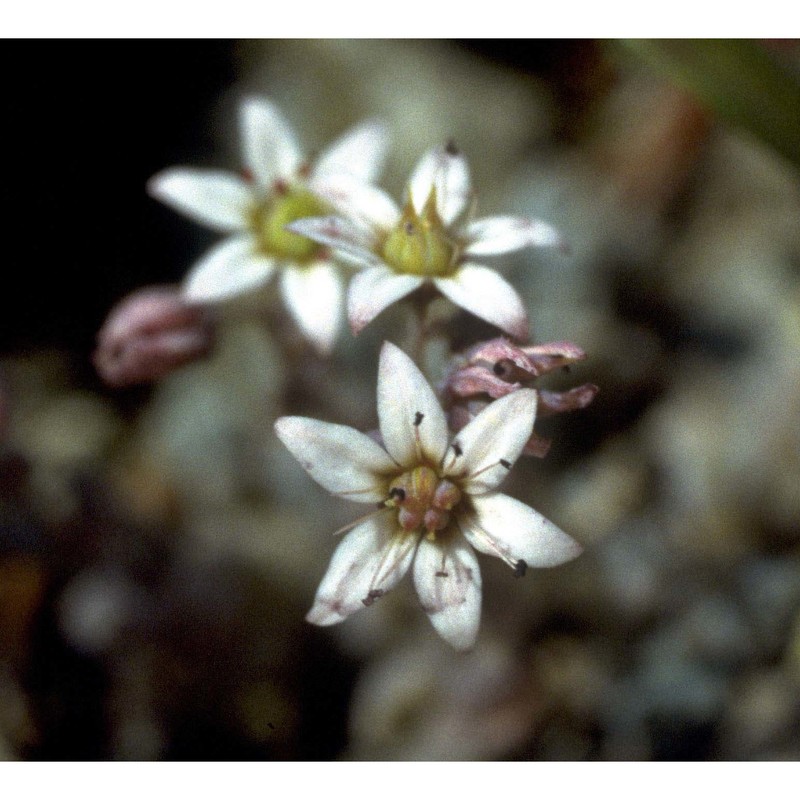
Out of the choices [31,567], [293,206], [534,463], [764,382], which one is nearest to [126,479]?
[31,567]

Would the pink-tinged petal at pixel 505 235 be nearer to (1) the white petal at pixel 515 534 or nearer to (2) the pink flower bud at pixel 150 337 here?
(1) the white petal at pixel 515 534

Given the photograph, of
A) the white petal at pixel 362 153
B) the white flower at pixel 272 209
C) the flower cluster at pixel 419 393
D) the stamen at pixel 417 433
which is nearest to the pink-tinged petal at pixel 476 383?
the flower cluster at pixel 419 393

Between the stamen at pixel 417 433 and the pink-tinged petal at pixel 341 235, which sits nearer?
the stamen at pixel 417 433

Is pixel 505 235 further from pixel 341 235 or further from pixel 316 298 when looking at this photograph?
pixel 316 298

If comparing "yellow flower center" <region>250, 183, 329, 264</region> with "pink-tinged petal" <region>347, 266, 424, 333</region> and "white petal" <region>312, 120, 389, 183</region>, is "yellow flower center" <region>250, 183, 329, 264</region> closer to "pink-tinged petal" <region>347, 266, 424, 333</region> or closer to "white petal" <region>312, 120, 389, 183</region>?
"white petal" <region>312, 120, 389, 183</region>

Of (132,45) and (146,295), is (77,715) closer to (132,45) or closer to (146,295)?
(146,295)

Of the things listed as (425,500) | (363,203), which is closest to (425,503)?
Result: (425,500)

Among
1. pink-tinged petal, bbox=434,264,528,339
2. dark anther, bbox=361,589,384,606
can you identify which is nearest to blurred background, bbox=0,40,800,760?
pink-tinged petal, bbox=434,264,528,339
